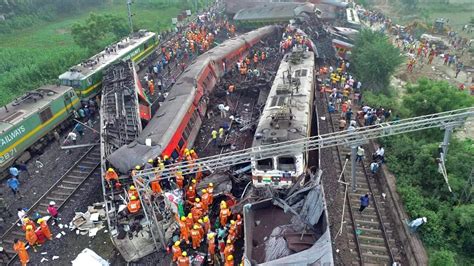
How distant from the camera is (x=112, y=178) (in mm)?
13977

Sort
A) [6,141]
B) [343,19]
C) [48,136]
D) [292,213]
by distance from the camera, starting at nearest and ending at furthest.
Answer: [292,213]
[6,141]
[48,136]
[343,19]

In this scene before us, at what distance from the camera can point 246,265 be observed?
988cm

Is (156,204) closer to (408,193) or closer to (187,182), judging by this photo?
(187,182)

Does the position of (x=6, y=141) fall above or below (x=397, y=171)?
above

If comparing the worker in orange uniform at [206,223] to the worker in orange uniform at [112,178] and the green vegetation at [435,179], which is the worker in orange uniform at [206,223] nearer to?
the worker in orange uniform at [112,178]

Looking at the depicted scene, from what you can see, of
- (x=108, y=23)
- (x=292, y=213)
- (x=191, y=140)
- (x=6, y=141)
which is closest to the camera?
(x=292, y=213)

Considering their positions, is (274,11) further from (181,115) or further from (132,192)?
(132,192)

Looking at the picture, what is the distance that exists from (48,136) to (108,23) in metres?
18.9

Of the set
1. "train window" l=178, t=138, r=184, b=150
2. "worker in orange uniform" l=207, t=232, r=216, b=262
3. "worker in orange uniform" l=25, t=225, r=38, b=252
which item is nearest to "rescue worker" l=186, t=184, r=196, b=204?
"worker in orange uniform" l=207, t=232, r=216, b=262

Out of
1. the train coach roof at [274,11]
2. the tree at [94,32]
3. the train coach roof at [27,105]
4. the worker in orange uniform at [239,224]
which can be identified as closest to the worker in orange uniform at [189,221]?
the worker in orange uniform at [239,224]

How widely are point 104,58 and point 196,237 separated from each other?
17487mm

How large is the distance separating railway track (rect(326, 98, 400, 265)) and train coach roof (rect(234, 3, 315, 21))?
2595cm

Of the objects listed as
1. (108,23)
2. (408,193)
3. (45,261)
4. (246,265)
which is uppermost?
(108,23)

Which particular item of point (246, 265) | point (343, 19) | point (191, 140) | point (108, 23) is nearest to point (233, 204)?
point (246, 265)
